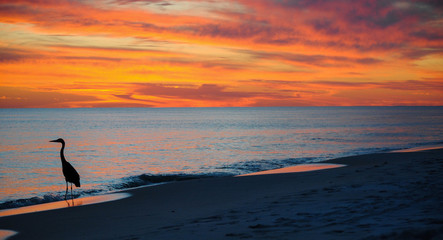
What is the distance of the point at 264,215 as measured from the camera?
26.2ft

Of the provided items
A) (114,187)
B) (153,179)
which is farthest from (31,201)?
(153,179)

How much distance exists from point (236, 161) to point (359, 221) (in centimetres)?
1923

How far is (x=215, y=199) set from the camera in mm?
11703

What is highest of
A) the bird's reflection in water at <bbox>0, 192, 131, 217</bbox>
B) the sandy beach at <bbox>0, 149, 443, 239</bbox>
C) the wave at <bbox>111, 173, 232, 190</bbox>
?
the sandy beach at <bbox>0, 149, 443, 239</bbox>

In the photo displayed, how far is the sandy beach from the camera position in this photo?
6.24 metres

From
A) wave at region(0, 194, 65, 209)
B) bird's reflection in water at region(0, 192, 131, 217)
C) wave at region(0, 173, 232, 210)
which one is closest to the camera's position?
bird's reflection in water at region(0, 192, 131, 217)

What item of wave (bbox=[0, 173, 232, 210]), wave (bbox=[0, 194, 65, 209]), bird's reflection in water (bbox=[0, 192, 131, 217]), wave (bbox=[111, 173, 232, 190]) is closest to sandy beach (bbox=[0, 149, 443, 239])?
bird's reflection in water (bbox=[0, 192, 131, 217])

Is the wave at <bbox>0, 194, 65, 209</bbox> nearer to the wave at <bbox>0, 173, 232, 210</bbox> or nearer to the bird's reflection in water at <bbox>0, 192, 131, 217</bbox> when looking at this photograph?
the wave at <bbox>0, 173, 232, 210</bbox>

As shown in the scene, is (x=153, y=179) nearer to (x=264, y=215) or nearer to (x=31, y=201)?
(x=31, y=201)

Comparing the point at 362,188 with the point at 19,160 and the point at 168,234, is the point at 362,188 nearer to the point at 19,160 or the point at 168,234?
the point at 168,234

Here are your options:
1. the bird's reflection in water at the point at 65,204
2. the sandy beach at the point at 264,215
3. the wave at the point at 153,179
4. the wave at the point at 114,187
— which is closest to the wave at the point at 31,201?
the wave at the point at 114,187

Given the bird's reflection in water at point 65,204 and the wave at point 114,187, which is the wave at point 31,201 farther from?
the bird's reflection in water at point 65,204

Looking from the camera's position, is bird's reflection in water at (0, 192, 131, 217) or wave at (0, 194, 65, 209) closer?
bird's reflection in water at (0, 192, 131, 217)

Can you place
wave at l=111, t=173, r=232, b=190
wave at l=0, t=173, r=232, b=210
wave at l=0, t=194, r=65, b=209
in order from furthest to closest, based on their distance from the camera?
wave at l=111, t=173, r=232, b=190
wave at l=0, t=173, r=232, b=210
wave at l=0, t=194, r=65, b=209
